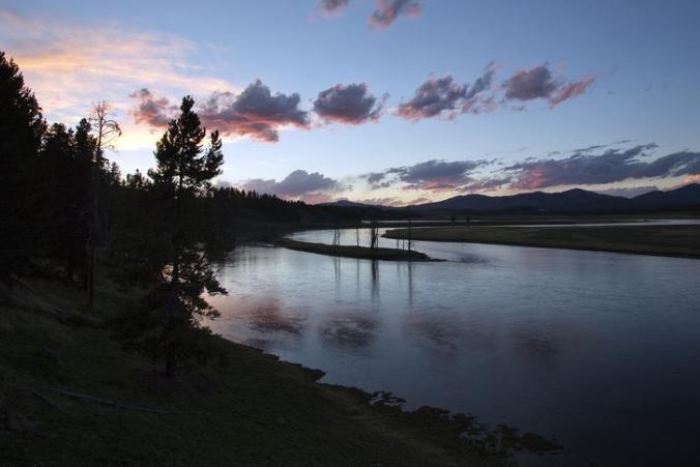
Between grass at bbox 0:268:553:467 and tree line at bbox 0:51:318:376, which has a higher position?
tree line at bbox 0:51:318:376

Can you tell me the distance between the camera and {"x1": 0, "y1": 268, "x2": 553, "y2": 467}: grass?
44.2 ft

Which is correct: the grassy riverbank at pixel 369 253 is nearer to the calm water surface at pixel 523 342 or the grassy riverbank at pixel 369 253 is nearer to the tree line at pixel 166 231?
the calm water surface at pixel 523 342

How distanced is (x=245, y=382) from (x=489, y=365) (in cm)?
1485

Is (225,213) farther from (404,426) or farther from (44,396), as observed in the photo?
(404,426)

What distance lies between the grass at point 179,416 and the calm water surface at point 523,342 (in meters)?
2.92

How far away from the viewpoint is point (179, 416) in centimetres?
1867

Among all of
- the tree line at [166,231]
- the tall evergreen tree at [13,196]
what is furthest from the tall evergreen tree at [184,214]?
the tall evergreen tree at [13,196]

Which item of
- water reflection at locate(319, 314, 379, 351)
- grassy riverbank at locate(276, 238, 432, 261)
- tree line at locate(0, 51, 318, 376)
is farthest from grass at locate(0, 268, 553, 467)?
grassy riverbank at locate(276, 238, 432, 261)

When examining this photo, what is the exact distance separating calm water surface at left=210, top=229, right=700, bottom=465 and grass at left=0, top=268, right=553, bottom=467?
9.57ft

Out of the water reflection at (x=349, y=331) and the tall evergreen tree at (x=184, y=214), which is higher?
the tall evergreen tree at (x=184, y=214)

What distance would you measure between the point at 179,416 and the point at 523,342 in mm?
26049

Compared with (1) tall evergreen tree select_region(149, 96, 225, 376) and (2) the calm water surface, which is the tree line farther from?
(2) the calm water surface

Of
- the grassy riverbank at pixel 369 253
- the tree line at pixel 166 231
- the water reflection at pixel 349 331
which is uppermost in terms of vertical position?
the tree line at pixel 166 231

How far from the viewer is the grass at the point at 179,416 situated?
44.2 ft
